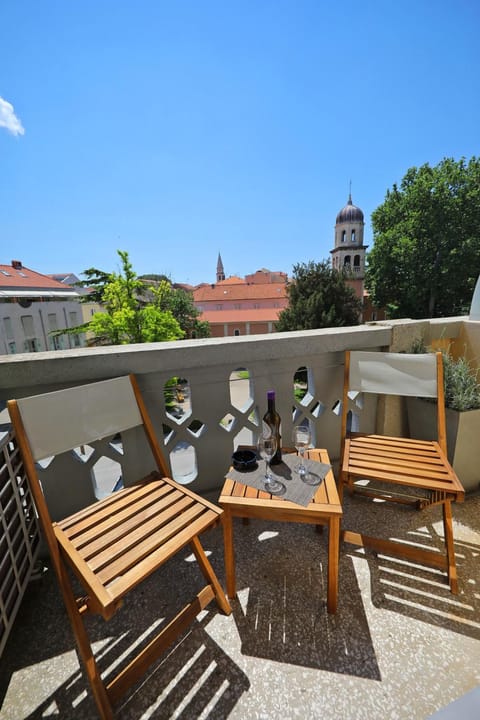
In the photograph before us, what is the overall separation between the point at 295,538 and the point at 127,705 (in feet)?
3.47

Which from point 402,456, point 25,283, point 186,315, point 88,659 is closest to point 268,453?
point 402,456

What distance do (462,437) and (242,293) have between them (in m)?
33.1

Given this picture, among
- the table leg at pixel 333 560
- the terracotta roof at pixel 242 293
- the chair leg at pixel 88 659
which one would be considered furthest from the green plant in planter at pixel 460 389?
the terracotta roof at pixel 242 293

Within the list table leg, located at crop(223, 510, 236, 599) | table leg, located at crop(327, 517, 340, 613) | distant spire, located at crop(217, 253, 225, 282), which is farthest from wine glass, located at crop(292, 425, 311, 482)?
distant spire, located at crop(217, 253, 225, 282)

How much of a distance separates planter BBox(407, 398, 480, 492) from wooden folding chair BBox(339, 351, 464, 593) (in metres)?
0.27

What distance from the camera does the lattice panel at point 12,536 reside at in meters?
1.11

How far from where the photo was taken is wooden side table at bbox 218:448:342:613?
1224mm

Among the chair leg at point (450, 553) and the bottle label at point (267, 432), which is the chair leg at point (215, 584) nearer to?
the bottle label at point (267, 432)

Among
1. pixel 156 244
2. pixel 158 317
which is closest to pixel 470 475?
pixel 158 317

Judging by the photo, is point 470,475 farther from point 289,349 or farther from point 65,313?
point 65,313

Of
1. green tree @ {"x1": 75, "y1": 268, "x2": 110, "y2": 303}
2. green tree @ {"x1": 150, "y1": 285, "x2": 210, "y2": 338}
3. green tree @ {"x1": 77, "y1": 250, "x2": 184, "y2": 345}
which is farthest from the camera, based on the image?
green tree @ {"x1": 150, "y1": 285, "x2": 210, "y2": 338}

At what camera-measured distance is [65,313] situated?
26.6 m

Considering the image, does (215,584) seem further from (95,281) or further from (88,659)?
(95,281)

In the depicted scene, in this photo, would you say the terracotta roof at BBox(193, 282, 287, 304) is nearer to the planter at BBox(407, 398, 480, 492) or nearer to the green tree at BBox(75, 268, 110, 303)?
the green tree at BBox(75, 268, 110, 303)
